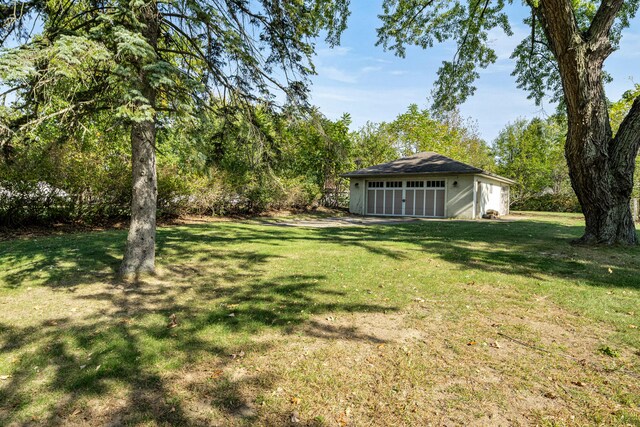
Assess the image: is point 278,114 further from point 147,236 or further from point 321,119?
point 147,236

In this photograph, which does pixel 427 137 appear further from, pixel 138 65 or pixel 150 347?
pixel 150 347

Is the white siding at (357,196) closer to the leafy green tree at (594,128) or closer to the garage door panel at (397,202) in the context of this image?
the garage door panel at (397,202)

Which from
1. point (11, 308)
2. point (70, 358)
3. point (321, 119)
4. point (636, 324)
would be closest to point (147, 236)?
point (11, 308)

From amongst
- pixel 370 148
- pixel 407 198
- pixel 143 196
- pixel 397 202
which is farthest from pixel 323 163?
pixel 143 196

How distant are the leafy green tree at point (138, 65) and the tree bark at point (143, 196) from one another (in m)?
0.02

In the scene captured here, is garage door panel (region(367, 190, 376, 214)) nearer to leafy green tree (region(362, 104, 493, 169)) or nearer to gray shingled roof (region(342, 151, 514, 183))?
gray shingled roof (region(342, 151, 514, 183))

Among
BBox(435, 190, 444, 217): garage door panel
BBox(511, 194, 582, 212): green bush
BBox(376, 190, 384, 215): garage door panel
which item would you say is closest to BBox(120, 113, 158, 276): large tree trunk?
BBox(435, 190, 444, 217): garage door panel

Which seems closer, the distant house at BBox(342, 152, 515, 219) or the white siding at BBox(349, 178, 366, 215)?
the distant house at BBox(342, 152, 515, 219)

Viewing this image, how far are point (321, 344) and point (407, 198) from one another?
62.0 feet

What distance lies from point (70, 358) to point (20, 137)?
293 cm

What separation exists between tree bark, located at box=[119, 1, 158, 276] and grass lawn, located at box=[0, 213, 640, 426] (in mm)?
420

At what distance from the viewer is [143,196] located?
17.7 feet

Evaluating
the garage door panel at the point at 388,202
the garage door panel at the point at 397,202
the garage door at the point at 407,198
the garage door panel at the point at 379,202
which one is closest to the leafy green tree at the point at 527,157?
the garage door at the point at 407,198

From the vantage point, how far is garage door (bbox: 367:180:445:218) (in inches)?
798
